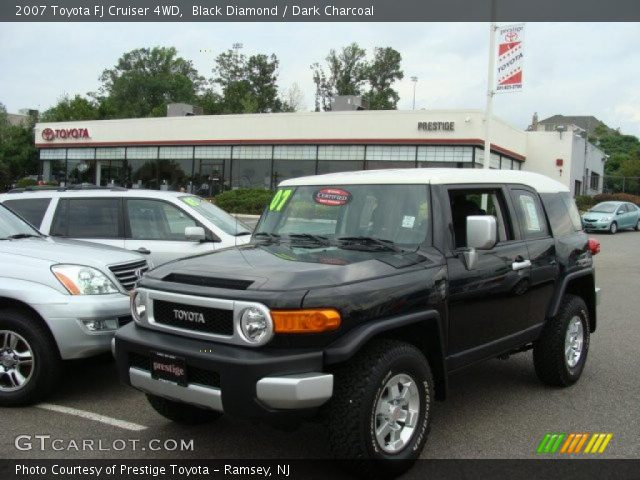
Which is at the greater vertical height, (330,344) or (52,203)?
(52,203)

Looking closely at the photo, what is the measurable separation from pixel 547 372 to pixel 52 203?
575 centimetres

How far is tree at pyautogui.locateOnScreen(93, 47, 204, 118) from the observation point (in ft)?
280

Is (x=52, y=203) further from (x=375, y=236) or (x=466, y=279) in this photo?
(x=466, y=279)

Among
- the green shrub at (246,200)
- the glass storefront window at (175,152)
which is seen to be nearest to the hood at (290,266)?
the green shrub at (246,200)

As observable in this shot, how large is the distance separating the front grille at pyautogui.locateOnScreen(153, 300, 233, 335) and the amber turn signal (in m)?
0.30

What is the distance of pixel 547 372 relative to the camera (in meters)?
5.50

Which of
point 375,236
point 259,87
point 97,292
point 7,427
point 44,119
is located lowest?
point 7,427

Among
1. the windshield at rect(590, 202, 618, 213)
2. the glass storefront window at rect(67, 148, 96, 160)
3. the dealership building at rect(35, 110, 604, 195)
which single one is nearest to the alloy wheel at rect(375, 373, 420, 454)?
the dealership building at rect(35, 110, 604, 195)

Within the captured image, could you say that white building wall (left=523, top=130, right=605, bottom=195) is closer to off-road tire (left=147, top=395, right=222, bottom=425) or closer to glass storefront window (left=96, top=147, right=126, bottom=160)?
glass storefront window (left=96, top=147, right=126, bottom=160)

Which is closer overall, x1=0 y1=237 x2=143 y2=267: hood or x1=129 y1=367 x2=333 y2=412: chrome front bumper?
x1=129 y1=367 x2=333 y2=412: chrome front bumper

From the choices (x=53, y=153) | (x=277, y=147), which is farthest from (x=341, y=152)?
(x=53, y=153)

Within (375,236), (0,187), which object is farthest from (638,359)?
(0,187)

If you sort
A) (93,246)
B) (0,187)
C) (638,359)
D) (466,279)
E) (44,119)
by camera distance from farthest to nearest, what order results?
1. (44,119)
2. (0,187)
3. (638,359)
4. (93,246)
5. (466,279)

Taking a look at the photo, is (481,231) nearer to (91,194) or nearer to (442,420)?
(442,420)
